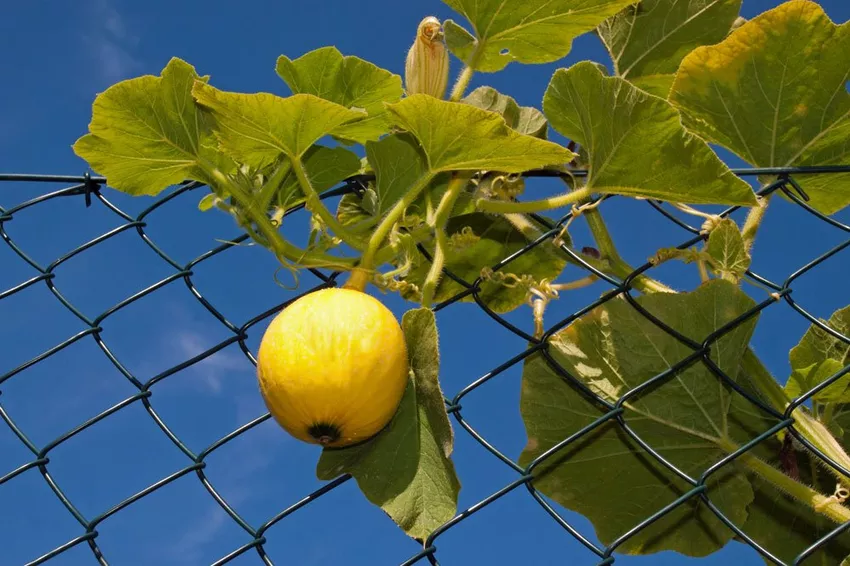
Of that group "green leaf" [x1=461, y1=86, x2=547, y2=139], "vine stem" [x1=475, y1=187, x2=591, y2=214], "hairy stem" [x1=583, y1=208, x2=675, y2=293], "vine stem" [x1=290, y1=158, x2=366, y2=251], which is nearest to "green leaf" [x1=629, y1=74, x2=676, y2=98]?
"green leaf" [x1=461, y1=86, x2=547, y2=139]

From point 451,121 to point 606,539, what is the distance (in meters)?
0.92

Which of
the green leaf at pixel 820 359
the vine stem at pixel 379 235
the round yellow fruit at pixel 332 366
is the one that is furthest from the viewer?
the green leaf at pixel 820 359

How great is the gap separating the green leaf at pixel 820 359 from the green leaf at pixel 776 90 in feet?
1.17

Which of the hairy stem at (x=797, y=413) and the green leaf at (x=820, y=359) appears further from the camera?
the green leaf at (x=820, y=359)

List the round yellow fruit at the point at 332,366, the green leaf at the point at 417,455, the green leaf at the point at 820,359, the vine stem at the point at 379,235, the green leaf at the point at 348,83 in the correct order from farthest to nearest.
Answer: the green leaf at the point at 820,359 → the green leaf at the point at 348,83 → the vine stem at the point at 379,235 → the green leaf at the point at 417,455 → the round yellow fruit at the point at 332,366

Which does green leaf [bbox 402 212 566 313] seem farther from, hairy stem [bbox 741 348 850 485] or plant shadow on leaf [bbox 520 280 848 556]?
hairy stem [bbox 741 348 850 485]

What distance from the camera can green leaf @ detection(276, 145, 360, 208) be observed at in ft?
5.28

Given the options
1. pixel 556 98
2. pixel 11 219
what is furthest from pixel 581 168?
pixel 11 219

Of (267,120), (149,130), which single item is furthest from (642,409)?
(149,130)

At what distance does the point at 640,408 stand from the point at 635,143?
516 millimetres

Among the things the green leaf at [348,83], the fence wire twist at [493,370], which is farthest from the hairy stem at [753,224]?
the green leaf at [348,83]

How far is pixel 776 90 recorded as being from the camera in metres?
1.55

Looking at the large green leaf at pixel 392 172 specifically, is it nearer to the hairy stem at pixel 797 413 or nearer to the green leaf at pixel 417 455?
the green leaf at pixel 417 455

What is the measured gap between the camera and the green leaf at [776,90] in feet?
4.93
